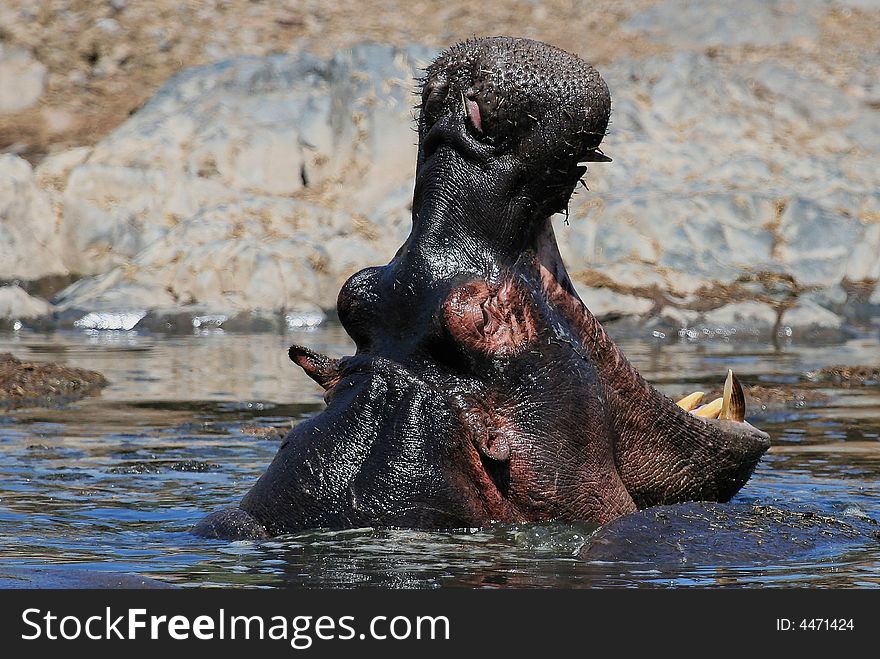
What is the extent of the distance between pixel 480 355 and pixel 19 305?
1608cm

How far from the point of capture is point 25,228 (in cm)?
2241

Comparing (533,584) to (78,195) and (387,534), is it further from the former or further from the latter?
(78,195)

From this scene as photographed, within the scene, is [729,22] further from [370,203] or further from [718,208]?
[370,203]

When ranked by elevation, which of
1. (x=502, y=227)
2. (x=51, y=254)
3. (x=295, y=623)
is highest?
(x=502, y=227)

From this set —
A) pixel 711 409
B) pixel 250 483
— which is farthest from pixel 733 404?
pixel 250 483

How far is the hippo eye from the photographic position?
19.3 ft

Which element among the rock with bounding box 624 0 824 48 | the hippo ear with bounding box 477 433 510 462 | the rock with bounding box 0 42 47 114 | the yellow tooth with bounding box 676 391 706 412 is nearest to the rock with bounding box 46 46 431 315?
the rock with bounding box 0 42 47 114

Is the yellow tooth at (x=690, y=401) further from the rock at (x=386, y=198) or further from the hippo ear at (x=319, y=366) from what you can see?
the rock at (x=386, y=198)

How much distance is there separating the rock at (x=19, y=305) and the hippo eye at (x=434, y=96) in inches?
612

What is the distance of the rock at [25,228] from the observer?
22.1 metres

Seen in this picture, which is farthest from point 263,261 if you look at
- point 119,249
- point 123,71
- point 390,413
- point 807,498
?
point 390,413

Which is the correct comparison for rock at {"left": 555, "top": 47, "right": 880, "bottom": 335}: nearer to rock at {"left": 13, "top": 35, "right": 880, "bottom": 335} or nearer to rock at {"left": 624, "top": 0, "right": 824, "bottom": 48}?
rock at {"left": 13, "top": 35, "right": 880, "bottom": 335}

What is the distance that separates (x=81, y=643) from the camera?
4.53 m

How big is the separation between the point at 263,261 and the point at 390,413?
51.4 feet
